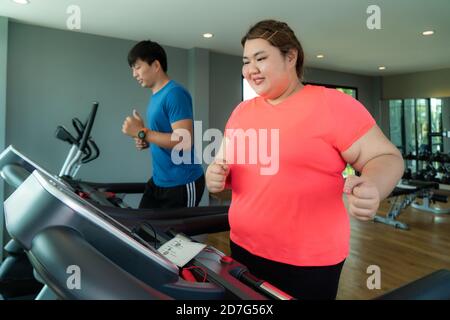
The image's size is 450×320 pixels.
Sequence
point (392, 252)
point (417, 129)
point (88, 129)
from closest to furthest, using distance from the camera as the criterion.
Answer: point (88, 129) < point (392, 252) < point (417, 129)

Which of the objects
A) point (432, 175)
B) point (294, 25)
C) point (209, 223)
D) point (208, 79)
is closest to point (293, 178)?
point (209, 223)

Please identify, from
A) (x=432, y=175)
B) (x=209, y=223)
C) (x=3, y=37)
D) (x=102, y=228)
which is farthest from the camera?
(x=432, y=175)

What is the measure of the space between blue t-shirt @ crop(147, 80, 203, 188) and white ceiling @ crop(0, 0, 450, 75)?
2.05m

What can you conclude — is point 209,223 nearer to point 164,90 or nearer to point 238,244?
point 238,244

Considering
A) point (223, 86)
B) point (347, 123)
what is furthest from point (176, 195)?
point (223, 86)

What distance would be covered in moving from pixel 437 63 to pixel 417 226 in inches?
149

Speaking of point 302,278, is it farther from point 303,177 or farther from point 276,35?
point 276,35

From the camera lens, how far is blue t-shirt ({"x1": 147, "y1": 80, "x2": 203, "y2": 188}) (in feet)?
5.16

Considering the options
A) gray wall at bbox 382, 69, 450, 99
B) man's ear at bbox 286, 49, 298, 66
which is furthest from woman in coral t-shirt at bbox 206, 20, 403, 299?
gray wall at bbox 382, 69, 450, 99

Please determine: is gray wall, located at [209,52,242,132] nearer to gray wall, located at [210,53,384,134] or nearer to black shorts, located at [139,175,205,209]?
gray wall, located at [210,53,384,134]

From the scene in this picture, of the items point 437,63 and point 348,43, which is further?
point 437,63

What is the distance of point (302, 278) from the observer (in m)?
0.85

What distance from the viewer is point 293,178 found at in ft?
2.75

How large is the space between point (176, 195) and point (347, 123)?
1016 mm
